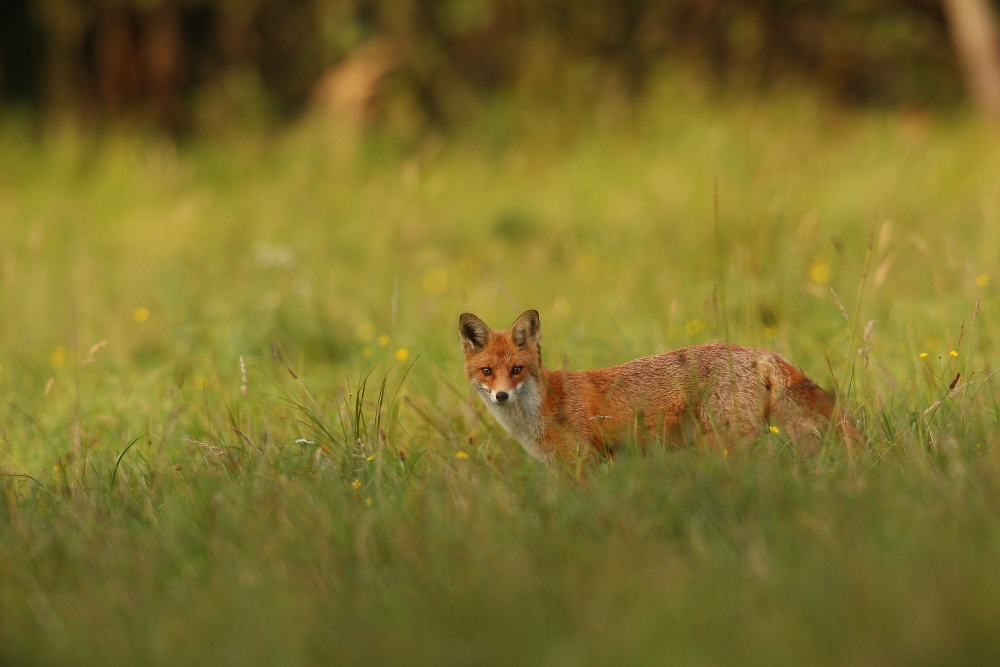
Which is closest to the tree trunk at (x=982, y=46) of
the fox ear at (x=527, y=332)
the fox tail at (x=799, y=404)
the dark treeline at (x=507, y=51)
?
the dark treeline at (x=507, y=51)

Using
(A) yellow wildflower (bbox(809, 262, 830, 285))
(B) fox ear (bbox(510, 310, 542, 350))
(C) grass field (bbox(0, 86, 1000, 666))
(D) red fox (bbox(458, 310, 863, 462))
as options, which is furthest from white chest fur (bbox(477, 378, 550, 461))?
(A) yellow wildflower (bbox(809, 262, 830, 285))

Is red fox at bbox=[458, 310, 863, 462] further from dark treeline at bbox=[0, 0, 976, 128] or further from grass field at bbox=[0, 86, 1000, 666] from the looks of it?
dark treeline at bbox=[0, 0, 976, 128]

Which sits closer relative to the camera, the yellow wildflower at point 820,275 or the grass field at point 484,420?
the grass field at point 484,420

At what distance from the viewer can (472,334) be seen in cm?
478

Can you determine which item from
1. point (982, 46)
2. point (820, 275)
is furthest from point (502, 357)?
point (982, 46)

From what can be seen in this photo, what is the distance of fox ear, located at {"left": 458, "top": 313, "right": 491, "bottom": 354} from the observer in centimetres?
470

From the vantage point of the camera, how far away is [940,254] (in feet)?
23.8

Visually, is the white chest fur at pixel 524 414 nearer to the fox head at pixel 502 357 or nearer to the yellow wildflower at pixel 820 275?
the fox head at pixel 502 357

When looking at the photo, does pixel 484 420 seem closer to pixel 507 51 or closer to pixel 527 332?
pixel 527 332

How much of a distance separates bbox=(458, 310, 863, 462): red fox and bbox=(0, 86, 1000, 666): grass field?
0.17 metres

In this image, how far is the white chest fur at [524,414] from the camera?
14.7 feet

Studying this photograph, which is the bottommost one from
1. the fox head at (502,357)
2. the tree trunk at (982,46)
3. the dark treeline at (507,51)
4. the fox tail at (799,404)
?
the fox tail at (799,404)

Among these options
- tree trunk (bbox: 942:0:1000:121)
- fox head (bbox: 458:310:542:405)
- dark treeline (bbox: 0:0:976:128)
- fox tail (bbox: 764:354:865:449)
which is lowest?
fox tail (bbox: 764:354:865:449)

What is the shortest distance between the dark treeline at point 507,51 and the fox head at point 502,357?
8927 mm
